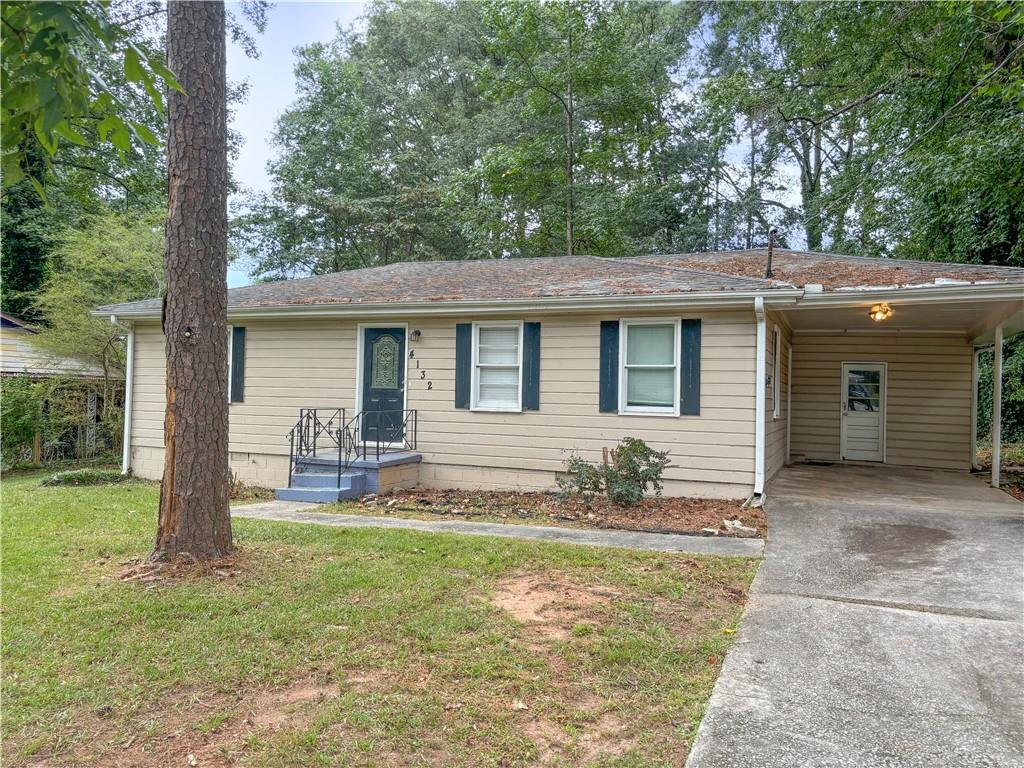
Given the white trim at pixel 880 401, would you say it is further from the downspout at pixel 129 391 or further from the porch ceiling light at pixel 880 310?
the downspout at pixel 129 391

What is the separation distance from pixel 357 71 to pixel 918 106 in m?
18.1

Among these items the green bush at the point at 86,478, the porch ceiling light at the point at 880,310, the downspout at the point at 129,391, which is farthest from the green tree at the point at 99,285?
the porch ceiling light at the point at 880,310

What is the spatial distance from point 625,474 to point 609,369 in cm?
158

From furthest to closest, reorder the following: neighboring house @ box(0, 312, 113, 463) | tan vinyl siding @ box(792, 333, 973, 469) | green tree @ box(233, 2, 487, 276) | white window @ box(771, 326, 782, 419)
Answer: green tree @ box(233, 2, 487, 276), neighboring house @ box(0, 312, 113, 463), tan vinyl siding @ box(792, 333, 973, 469), white window @ box(771, 326, 782, 419)

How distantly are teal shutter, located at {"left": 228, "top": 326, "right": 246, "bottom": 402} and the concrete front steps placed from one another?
2201 millimetres

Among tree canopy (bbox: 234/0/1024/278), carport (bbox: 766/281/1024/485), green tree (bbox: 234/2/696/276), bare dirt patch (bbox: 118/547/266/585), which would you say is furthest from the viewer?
green tree (bbox: 234/2/696/276)

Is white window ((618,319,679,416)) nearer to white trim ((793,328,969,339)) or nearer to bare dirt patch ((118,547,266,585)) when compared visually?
white trim ((793,328,969,339))

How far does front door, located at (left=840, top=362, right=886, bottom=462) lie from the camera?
37.6 ft

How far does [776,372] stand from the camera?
372 inches

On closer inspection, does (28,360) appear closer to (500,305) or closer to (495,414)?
(495,414)

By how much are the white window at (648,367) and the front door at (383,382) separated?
3.35 meters

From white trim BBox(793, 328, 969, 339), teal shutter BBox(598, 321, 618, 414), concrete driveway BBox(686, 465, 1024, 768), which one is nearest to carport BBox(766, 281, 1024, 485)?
white trim BBox(793, 328, 969, 339)

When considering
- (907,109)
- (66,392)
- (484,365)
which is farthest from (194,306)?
(907,109)

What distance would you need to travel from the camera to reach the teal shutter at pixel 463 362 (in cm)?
905
